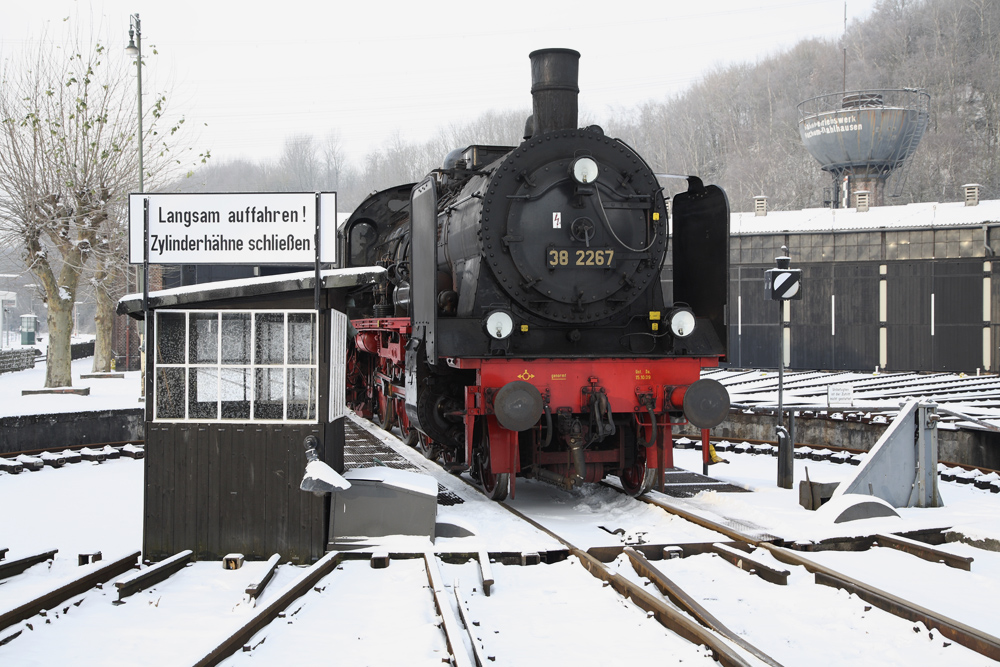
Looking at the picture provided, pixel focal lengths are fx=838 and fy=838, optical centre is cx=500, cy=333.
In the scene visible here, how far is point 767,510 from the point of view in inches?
288

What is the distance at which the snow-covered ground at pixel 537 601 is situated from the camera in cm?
418

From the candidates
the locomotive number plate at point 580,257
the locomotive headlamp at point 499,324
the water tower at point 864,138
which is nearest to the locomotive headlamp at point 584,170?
the locomotive number plate at point 580,257

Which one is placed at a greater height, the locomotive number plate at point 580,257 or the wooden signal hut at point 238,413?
the locomotive number plate at point 580,257

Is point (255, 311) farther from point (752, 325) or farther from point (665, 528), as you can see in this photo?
point (752, 325)

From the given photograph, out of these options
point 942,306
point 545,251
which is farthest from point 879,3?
point 545,251

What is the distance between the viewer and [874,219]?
25.1 m

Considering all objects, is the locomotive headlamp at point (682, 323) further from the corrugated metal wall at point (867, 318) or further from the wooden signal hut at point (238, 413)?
the corrugated metal wall at point (867, 318)

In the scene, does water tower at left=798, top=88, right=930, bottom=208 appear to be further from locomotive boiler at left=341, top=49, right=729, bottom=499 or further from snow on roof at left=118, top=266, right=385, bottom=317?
snow on roof at left=118, top=266, right=385, bottom=317

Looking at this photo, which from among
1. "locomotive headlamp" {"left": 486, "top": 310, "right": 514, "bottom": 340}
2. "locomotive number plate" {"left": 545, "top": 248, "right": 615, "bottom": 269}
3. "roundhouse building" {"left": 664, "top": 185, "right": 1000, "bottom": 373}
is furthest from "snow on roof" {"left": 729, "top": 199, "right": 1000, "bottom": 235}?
"locomotive headlamp" {"left": 486, "top": 310, "right": 514, "bottom": 340}

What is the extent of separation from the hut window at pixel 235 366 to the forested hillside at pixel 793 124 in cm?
3744

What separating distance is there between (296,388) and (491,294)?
2.23 meters

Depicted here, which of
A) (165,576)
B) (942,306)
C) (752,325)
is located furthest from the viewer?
(752,325)

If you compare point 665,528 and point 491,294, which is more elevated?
point 491,294

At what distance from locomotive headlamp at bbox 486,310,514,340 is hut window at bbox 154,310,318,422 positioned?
170 centimetres
